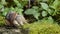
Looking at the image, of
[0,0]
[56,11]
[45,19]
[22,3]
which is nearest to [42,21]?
[45,19]

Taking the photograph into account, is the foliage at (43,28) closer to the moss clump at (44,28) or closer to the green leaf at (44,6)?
the moss clump at (44,28)

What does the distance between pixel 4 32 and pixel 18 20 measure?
0.97ft

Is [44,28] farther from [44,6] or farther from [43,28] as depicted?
[44,6]

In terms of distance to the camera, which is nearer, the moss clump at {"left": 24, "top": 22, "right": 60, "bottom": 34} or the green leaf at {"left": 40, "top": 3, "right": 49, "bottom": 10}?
the moss clump at {"left": 24, "top": 22, "right": 60, "bottom": 34}

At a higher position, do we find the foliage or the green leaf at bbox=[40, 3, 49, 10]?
the green leaf at bbox=[40, 3, 49, 10]

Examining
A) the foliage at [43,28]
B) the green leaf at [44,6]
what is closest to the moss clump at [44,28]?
the foliage at [43,28]

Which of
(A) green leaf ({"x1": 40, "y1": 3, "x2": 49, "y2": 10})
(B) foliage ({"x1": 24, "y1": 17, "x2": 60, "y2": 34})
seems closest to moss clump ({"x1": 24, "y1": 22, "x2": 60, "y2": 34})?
(B) foliage ({"x1": 24, "y1": 17, "x2": 60, "y2": 34})

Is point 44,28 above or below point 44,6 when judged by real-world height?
below

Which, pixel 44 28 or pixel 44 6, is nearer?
pixel 44 28

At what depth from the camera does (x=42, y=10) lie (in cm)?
309

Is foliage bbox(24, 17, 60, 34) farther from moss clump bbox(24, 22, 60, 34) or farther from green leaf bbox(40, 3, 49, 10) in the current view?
green leaf bbox(40, 3, 49, 10)

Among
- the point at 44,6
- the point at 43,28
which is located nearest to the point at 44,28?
the point at 43,28

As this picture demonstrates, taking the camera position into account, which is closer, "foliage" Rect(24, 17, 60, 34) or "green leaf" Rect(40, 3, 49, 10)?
"foliage" Rect(24, 17, 60, 34)

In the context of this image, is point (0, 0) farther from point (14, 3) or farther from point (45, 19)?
point (45, 19)
